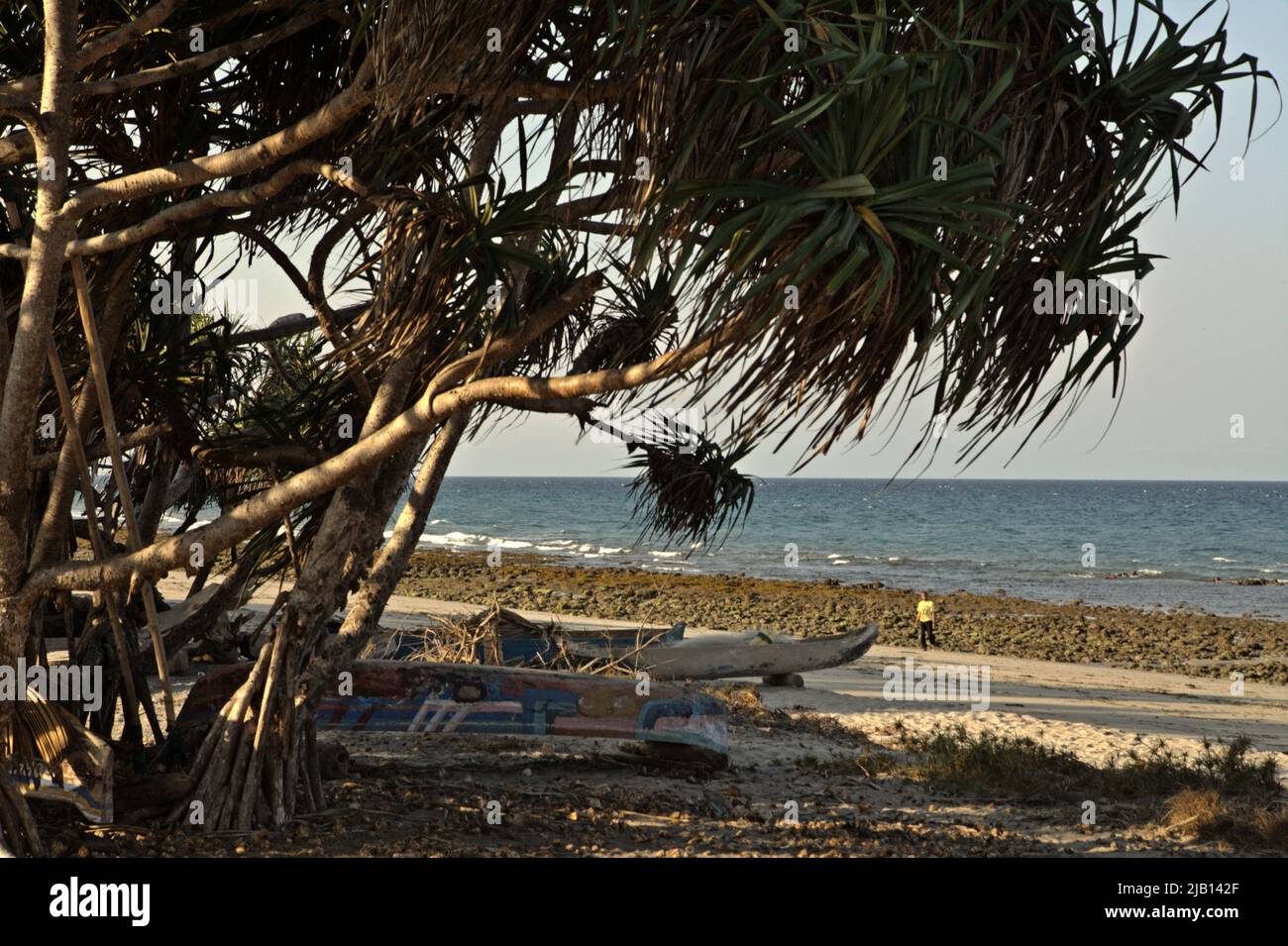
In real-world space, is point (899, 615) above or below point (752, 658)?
below

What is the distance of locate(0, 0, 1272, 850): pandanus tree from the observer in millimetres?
3635

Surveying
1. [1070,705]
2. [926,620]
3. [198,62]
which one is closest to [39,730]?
[198,62]

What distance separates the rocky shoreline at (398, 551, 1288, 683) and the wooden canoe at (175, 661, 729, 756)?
1555cm

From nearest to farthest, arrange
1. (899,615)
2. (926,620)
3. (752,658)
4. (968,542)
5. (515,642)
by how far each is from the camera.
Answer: (515,642) → (752,658) → (926,620) → (899,615) → (968,542)

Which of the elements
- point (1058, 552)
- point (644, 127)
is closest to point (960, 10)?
point (644, 127)

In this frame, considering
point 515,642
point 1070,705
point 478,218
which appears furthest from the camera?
point 1070,705

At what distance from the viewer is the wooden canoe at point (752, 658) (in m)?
12.9

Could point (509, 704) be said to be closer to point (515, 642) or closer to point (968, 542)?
point (515, 642)

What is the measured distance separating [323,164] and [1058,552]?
50.0 metres

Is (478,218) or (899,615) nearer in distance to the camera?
(478,218)

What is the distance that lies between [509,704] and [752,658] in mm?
6616

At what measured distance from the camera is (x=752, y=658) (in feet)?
44.8

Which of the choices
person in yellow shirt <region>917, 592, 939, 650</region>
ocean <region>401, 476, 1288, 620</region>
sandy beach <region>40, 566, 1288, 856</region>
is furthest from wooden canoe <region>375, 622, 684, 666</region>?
person in yellow shirt <region>917, 592, 939, 650</region>

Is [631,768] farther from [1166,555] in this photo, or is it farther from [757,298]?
[1166,555]
